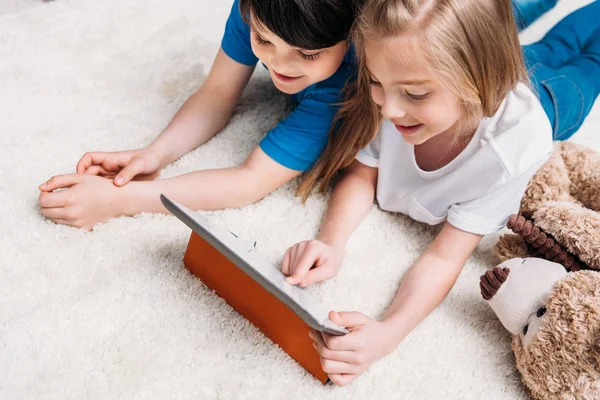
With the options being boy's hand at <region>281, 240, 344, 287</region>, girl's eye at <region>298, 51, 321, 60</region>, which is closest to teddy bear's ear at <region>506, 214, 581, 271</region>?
boy's hand at <region>281, 240, 344, 287</region>

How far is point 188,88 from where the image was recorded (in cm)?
115

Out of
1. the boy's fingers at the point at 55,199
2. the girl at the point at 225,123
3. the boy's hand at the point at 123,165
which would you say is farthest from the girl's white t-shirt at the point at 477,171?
the boy's fingers at the point at 55,199

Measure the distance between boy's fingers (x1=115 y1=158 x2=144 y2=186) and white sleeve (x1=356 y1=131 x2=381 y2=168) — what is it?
0.33 m

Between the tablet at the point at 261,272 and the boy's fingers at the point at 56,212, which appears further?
the boy's fingers at the point at 56,212

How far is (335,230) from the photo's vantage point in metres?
0.91

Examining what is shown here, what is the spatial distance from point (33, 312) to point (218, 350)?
9.2 inches

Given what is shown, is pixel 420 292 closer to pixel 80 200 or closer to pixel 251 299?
pixel 251 299

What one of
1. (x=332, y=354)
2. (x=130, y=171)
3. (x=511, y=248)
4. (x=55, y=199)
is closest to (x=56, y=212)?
(x=55, y=199)

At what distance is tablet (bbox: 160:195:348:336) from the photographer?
65cm

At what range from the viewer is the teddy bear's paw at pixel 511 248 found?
2.93ft

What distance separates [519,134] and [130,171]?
0.55 m

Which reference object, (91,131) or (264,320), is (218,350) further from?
(91,131)

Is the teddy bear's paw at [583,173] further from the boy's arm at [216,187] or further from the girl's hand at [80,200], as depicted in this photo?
the girl's hand at [80,200]

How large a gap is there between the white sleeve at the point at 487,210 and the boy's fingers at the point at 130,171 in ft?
1.52
